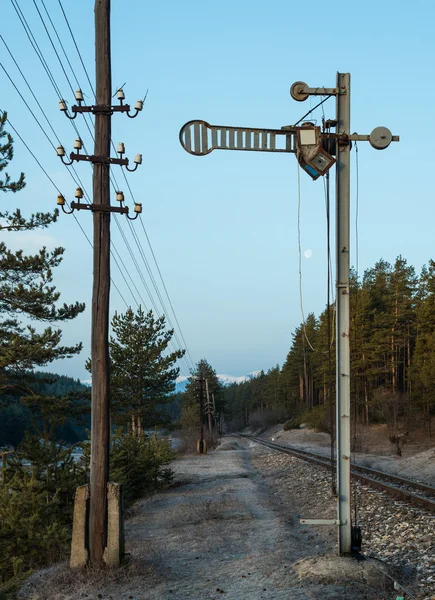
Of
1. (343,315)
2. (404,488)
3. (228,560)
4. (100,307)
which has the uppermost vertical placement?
(100,307)

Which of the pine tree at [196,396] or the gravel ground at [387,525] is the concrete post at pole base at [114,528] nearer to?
the gravel ground at [387,525]

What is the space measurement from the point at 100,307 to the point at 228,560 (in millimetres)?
4106

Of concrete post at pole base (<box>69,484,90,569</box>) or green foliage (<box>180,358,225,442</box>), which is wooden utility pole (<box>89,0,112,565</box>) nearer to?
concrete post at pole base (<box>69,484,90,569</box>)

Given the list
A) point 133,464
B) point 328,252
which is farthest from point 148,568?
point 133,464

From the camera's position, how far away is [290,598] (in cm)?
615

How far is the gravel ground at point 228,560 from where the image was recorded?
6.55 m

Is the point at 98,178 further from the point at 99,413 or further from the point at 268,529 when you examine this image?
→ the point at 268,529

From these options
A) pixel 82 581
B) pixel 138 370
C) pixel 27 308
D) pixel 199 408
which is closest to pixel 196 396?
pixel 199 408

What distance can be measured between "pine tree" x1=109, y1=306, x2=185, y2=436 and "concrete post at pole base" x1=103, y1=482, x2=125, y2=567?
32.2 m

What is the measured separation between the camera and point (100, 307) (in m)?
8.60

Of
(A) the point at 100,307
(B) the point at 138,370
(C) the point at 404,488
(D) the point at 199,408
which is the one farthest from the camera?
(D) the point at 199,408

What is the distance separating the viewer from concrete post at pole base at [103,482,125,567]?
7.88 metres

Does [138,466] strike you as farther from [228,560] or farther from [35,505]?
[228,560]

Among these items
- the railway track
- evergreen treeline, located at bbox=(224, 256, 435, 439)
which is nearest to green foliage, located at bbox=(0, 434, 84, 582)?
the railway track
